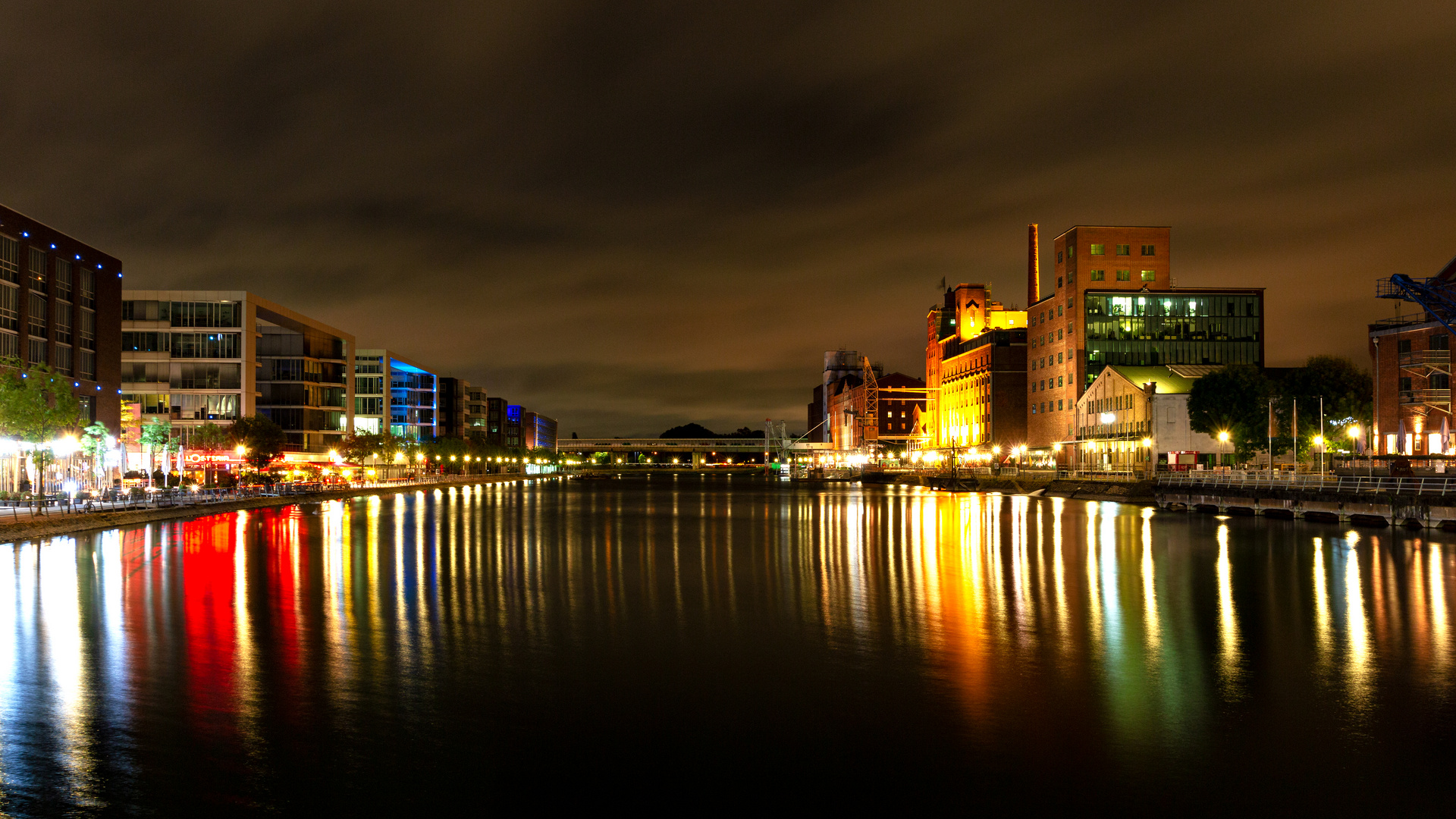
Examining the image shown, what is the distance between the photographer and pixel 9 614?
20.1 meters

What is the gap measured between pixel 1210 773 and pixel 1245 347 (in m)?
128

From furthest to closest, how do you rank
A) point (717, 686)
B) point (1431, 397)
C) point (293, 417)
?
point (293, 417) < point (1431, 397) < point (717, 686)

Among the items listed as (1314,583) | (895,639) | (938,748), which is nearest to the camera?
(938,748)

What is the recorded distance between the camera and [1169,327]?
124m

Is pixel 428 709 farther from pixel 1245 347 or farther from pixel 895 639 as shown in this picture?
pixel 1245 347

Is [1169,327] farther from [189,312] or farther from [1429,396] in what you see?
[189,312]

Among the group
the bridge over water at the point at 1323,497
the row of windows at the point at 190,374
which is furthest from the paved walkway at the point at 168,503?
the bridge over water at the point at 1323,497

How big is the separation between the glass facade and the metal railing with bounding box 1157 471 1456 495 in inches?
1940

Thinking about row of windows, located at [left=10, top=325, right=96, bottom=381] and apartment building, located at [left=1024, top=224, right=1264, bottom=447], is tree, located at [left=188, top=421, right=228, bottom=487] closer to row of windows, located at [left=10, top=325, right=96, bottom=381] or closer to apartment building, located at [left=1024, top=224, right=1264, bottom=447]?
row of windows, located at [left=10, top=325, right=96, bottom=381]

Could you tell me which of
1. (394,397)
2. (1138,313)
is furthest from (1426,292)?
(394,397)

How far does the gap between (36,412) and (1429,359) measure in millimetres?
90226

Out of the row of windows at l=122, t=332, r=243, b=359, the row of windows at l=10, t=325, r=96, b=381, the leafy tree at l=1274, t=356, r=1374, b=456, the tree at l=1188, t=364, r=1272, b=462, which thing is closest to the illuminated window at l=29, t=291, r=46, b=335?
the row of windows at l=10, t=325, r=96, b=381

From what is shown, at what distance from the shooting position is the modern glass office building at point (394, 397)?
149125 mm

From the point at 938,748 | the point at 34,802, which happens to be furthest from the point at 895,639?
the point at 34,802
